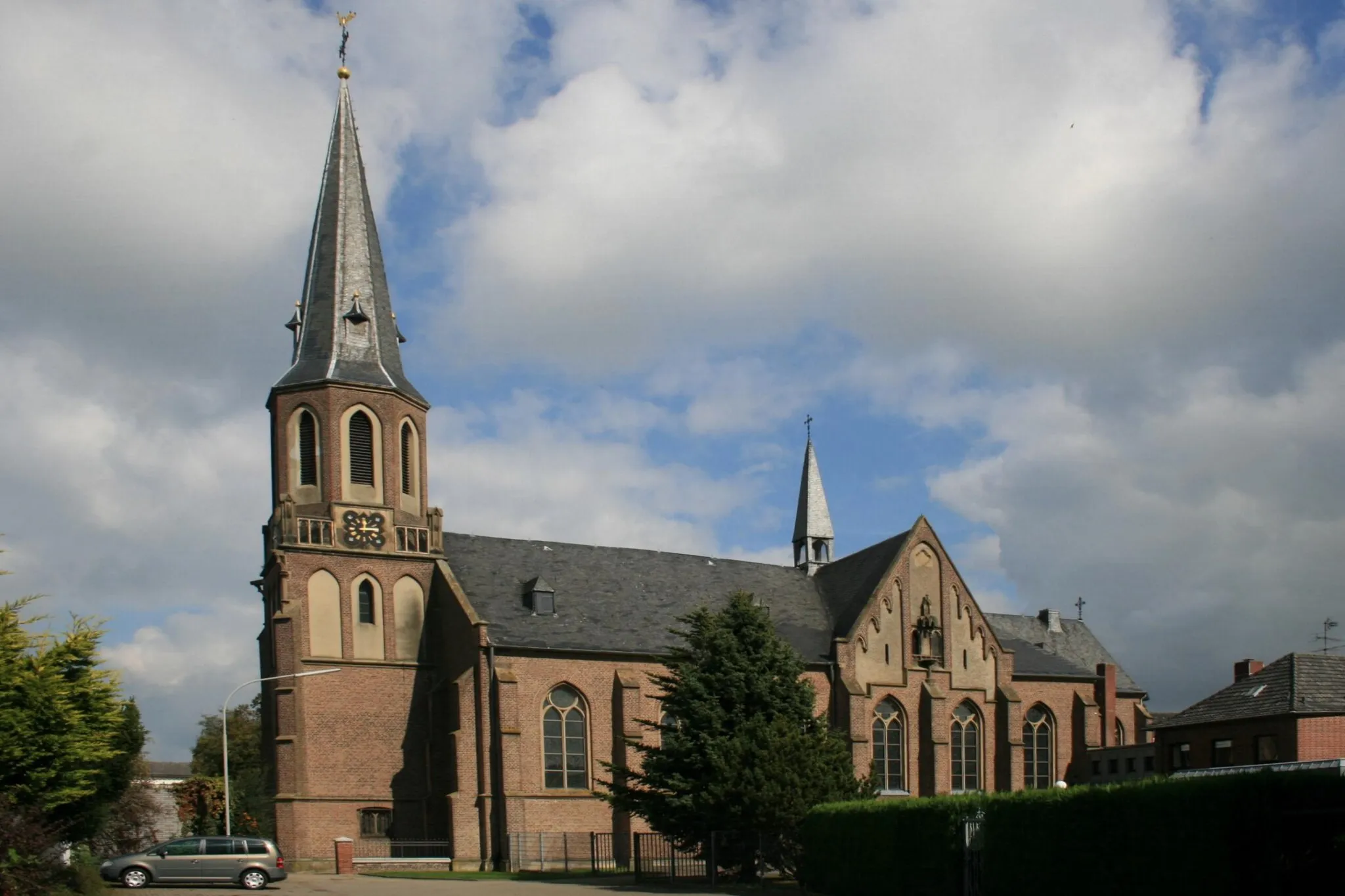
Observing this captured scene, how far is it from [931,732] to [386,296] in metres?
26.3

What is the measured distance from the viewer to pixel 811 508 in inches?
2589

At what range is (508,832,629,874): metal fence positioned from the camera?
1807 inches

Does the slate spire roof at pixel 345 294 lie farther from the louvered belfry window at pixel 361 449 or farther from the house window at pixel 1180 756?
the house window at pixel 1180 756

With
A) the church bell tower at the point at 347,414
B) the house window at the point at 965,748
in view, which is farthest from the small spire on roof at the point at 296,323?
the house window at the point at 965,748

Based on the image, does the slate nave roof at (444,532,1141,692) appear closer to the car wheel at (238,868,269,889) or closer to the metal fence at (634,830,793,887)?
the metal fence at (634,830,793,887)

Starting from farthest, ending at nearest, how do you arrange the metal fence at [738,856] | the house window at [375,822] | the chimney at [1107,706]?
the chimney at [1107,706] → the house window at [375,822] → the metal fence at [738,856]

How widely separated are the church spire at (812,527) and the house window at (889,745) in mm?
10571

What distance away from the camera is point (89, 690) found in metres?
29.6

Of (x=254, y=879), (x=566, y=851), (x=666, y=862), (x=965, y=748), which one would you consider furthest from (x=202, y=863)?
(x=965, y=748)

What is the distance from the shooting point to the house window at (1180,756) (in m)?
45.9

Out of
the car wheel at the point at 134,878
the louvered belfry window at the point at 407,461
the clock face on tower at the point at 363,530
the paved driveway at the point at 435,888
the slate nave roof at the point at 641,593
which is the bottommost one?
the paved driveway at the point at 435,888

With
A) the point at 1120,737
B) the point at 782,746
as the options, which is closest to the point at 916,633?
the point at 1120,737

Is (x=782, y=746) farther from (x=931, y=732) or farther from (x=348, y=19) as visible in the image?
(x=348, y=19)

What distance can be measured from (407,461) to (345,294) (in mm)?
6514
